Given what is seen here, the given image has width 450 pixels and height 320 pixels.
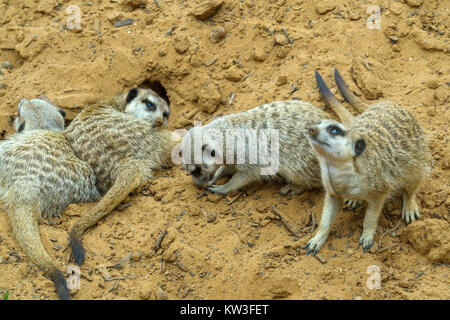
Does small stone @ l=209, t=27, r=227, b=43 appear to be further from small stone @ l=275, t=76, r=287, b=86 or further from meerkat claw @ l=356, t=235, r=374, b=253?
meerkat claw @ l=356, t=235, r=374, b=253

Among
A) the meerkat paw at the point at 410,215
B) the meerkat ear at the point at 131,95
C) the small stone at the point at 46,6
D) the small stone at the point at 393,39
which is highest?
the small stone at the point at 46,6

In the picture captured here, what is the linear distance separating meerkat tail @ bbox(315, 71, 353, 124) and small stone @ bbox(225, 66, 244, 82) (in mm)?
738

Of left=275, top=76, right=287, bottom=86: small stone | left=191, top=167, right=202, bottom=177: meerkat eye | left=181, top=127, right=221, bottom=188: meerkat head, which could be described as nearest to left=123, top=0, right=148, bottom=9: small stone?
left=275, top=76, right=287, bottom=86: small stone

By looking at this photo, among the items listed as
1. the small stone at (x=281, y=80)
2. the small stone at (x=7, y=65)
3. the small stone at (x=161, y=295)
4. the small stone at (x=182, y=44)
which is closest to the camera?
the small stone at (x=161, y=295)

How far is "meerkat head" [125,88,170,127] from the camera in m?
4.41

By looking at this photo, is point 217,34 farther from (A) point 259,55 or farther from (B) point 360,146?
(B) point 360,146

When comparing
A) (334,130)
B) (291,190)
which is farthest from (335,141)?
(291,190)

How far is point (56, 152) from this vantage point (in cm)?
390

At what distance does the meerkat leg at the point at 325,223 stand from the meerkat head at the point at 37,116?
253 cm

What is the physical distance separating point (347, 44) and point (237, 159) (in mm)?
1356

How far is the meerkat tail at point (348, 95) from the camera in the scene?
384cm

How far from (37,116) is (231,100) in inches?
65.1

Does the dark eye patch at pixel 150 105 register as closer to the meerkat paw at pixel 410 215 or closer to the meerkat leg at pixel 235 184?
the meerkat leg at pixel 235 184

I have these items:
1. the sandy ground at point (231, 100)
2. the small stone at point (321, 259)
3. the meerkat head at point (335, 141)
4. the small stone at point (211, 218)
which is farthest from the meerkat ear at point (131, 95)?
the small stone at point (321, 259)
